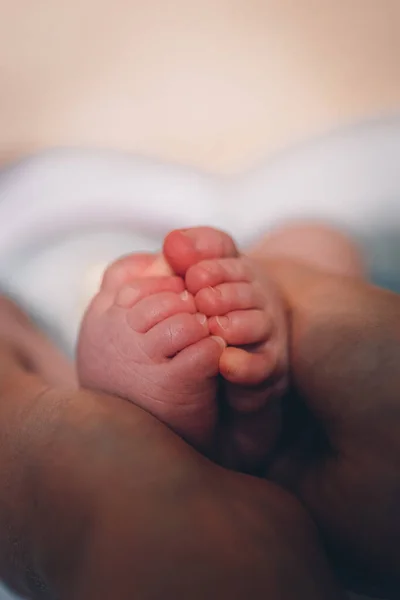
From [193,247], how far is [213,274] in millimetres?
26

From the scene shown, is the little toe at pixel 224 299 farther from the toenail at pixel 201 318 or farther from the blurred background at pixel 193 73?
the blurred background at pixel 193 73

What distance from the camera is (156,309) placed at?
1.37 ft

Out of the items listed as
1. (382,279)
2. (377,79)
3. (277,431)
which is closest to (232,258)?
→ (277,431)

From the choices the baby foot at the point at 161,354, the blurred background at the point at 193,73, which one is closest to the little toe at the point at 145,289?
the baby foot at the point at 161,354

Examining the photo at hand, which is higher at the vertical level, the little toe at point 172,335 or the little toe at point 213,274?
the little toe at point 213,274

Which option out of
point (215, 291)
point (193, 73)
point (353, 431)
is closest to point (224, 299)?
point (215, 291)

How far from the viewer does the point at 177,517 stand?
325 mm

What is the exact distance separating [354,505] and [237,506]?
0.25 ft

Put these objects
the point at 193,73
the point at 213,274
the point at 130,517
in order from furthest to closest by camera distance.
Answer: the point at 193,73
the point at 213,274
the point at 130,517

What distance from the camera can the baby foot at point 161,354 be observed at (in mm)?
406

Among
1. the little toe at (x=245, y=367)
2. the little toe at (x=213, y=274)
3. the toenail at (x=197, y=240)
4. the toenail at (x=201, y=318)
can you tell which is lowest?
the little toe at (x=245, y=367)

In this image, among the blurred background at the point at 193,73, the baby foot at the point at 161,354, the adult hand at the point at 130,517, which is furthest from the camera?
the blurred background at the point at 193,73

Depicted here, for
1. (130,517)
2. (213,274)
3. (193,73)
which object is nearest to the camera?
(130,517)

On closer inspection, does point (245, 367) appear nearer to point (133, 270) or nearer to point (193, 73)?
point (133, 270)
